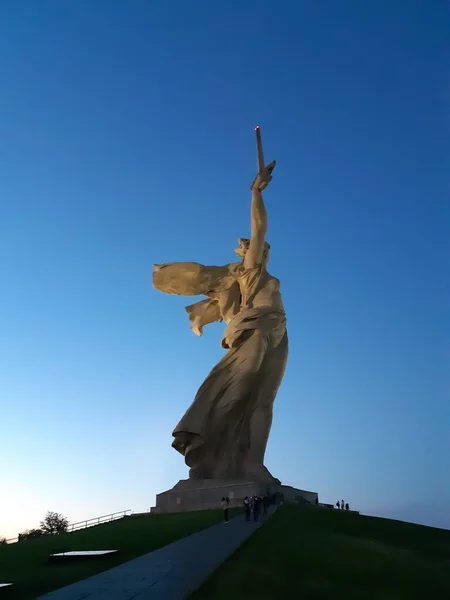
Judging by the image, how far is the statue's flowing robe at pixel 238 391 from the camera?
1881 centimetres

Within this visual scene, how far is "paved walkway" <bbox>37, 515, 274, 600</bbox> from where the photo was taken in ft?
17.1

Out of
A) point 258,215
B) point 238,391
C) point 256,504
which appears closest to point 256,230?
point 258,215

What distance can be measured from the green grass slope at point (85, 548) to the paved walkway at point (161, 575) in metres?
0.52

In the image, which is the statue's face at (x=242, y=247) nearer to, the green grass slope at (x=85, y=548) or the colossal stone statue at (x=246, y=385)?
the colossal stone statue at (x=246, y=385)

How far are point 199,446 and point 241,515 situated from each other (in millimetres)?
4581

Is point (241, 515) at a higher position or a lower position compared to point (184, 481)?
lower

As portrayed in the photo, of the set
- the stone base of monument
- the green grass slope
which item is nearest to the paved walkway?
the green grass slope

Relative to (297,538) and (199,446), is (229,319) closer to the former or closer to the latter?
(199,446)

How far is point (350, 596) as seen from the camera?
5.89 m

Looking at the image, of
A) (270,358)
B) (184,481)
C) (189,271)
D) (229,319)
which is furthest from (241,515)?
(189,271)

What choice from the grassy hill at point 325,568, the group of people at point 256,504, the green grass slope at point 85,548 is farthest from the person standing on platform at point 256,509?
the green grass slope at point 85,548

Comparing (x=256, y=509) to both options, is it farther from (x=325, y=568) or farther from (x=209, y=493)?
(x=325, y=568)

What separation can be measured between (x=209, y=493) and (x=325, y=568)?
10043 millimetres

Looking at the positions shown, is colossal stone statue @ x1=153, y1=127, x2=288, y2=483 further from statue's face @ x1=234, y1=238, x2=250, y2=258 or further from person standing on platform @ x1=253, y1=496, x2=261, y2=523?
person standing on platform @ x1=253, y1=496, x2=261, y2=523
